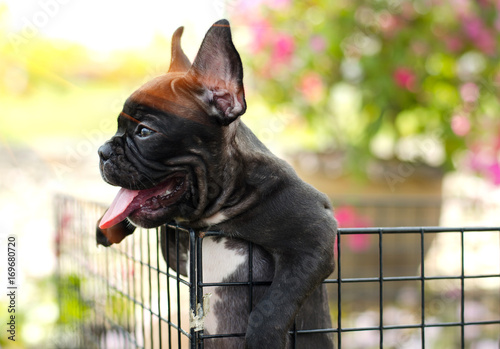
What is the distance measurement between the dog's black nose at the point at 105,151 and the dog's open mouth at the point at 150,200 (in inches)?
3.0

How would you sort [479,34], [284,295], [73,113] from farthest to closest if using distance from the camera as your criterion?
[479,34] < [73,113] < [284,295]

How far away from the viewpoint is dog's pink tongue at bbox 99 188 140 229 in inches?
38.9

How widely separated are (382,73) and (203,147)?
185cm

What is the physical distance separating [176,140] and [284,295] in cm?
30

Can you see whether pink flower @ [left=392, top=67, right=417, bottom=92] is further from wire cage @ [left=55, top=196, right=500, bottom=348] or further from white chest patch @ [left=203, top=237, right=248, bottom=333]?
white chest patch @ [left=203, top=237, right=248, bottom=333]

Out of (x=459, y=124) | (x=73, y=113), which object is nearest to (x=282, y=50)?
(x=459, y=124)

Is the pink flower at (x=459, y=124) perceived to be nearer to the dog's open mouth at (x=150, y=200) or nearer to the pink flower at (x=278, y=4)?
the pink flower at (x=278, y=4)

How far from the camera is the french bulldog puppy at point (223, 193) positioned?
37.4 inches

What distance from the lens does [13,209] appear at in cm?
284

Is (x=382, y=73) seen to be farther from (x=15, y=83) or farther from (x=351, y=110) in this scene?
(x=15, y=83)

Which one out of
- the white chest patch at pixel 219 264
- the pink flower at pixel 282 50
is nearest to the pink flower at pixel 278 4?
the pink flower at pixel 282 50

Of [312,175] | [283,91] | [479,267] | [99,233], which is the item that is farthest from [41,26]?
[479,267]

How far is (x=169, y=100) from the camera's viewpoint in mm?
963

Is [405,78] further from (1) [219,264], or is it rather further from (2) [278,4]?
(1) [219,264]
